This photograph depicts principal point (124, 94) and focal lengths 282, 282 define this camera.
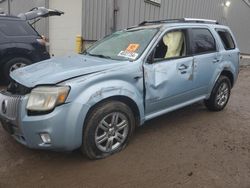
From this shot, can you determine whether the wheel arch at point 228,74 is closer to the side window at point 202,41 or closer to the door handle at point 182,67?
the side window at point 202,41

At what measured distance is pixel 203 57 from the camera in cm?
476

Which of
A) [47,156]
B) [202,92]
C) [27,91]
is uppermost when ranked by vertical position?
[27,91]

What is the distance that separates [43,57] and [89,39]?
2542mm

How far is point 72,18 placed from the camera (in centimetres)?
1001

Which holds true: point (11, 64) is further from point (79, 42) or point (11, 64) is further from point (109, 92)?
point (109, 92)

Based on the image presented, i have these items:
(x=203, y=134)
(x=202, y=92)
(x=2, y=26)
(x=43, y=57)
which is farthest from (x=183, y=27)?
(x=2, y=26)

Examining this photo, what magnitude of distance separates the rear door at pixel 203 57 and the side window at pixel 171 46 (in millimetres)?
194

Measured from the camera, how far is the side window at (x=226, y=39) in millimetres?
5403

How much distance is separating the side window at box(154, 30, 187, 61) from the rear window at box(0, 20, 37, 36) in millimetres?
4300

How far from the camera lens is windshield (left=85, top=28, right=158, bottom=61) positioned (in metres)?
3.99

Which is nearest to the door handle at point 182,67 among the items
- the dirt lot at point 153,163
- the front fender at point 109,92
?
the front fender at point 109,92

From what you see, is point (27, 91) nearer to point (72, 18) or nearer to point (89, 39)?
point (89, 39)

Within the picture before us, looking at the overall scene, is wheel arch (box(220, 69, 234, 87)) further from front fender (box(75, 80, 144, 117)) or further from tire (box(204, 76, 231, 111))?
front fender (box(75, 80, 144, 117))

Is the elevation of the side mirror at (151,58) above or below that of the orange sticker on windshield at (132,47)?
below
